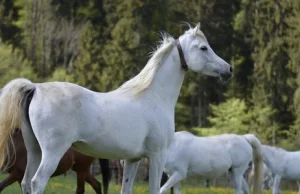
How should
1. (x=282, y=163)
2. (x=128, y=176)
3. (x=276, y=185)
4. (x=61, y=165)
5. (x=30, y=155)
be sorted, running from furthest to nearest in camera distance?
1. (x=282, y=163)
2. (x=276, y=185)
3. (x=61, y=165)
4. (x=128, y=176)
5. (x=30, y=155)

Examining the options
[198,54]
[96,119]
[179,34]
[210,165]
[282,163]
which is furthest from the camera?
[179,34]

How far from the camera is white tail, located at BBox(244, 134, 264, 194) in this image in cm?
1319

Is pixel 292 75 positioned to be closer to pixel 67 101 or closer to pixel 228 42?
pixel 228 42

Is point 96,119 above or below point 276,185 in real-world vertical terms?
above

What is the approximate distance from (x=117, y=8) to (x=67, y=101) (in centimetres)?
3989

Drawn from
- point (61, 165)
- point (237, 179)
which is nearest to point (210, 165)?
point (237, 179)

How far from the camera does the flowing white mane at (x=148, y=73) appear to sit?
9.38 metres

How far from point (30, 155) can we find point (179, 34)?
1485 inches

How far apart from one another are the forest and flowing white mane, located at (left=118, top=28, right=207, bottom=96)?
28927 millimetres

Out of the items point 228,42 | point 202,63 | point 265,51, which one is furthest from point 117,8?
point 202,63

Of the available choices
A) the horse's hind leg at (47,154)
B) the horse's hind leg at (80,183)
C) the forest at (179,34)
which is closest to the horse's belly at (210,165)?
the horse's hind leg at (80,183)

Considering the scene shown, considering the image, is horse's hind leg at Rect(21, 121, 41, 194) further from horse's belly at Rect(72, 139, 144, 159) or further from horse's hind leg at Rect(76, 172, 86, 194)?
horse's hind leg at Rect(76, 172, 86, 194)

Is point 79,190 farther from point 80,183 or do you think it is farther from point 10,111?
point 10,111

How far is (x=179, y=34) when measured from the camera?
45938 millimetres
